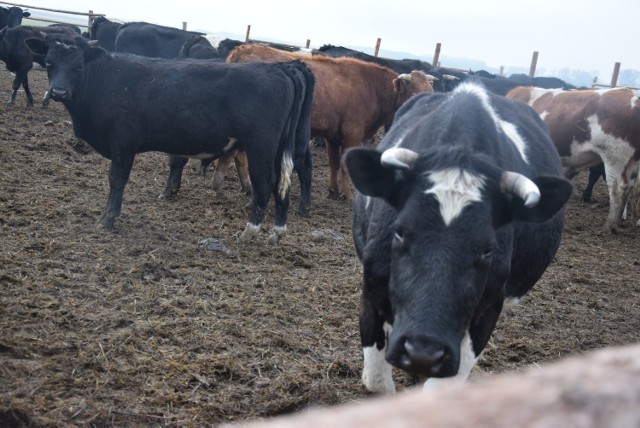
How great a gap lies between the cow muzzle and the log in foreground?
77.5 inches

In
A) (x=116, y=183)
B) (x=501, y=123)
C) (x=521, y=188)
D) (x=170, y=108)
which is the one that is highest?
(x=501, y=123)

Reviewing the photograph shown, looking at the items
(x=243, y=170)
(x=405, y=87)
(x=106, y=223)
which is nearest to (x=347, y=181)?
(x=243, y=170)

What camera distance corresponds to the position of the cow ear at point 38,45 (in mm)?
7817

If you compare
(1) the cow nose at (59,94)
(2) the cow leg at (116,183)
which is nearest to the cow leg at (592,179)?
(2) the cow leg at (116,183)

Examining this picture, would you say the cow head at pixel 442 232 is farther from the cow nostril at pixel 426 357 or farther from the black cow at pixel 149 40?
the black cow at pixel 149 40

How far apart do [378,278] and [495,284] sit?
0.50 metres

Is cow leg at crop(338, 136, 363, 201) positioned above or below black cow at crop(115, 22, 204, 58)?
below

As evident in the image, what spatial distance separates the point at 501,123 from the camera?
387cm

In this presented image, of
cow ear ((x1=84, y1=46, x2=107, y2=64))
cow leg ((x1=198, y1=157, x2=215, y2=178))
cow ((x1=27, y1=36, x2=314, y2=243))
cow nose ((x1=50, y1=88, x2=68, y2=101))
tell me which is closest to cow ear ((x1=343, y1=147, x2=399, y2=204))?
cow ((x1=27, y1=36, x2=314, y2=243))

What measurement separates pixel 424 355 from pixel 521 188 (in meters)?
0.80

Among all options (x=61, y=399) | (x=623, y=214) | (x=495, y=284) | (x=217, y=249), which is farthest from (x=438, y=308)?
(x=623, y=214)

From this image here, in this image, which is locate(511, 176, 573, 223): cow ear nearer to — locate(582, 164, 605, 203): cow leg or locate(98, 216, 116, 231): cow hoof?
locate(98, 216, 116, 231): cow hoof

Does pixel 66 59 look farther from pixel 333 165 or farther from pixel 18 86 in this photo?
pixel 18 86

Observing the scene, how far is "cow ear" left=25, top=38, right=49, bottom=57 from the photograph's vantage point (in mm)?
7817
